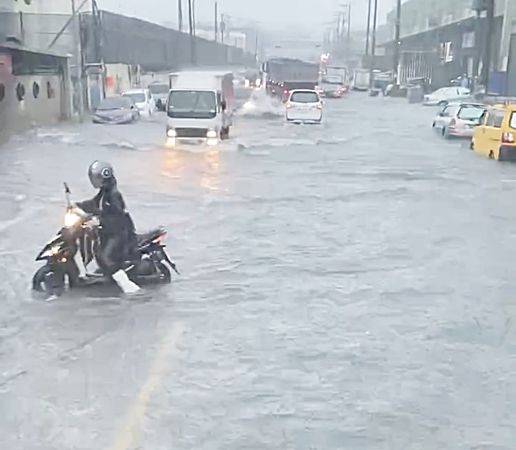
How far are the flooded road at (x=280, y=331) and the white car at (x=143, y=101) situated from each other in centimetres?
2842

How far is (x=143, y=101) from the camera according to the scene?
4812 cm

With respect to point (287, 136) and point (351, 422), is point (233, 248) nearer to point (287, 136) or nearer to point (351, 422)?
point (351, 422)

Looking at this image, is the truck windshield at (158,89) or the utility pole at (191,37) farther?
the utility pole at (191,37)

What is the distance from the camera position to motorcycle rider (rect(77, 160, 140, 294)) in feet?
32.4

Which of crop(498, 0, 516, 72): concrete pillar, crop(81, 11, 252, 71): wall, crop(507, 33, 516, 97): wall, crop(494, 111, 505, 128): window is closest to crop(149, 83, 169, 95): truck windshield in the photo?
crop(81, 11, 252, 71): wall

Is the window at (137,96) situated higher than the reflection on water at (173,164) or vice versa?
the reflection on water at (173,164)

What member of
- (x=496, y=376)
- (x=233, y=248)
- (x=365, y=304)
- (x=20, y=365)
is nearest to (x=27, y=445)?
(x=20, y=365)

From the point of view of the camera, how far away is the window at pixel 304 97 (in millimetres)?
42375

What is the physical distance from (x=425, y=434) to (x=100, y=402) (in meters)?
2.31

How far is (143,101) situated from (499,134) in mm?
25397

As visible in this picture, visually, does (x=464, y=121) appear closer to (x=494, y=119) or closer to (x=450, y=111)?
(x=450, y=111)

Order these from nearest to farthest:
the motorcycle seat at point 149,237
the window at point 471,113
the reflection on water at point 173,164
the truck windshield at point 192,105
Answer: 1. the motorcycle seat at point 149,237
2. the reflection on water at point 173,164
3. the truck windshield at point 192,105
4. the window at point 471,113

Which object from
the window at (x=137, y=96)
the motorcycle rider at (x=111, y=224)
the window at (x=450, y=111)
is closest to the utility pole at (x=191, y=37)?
the window at (x=137, y=96)

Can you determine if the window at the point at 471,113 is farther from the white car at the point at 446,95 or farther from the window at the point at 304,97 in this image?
the white car at the point at 446,95
